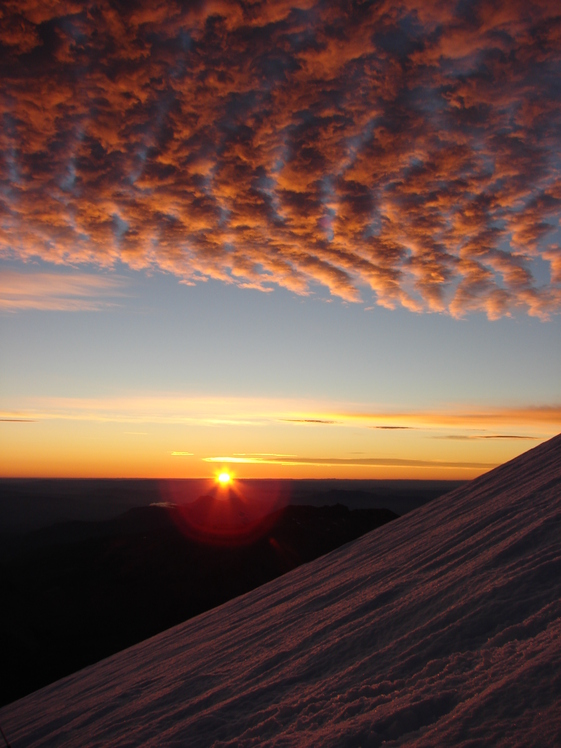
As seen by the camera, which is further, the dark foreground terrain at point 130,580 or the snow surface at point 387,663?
the dark foreground terrain at point 130,580

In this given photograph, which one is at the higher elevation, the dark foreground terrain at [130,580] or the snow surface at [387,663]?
the snow surface at [387,663]

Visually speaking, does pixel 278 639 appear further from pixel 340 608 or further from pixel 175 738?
pixel 175 738

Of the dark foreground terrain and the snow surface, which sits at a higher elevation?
the snow surface

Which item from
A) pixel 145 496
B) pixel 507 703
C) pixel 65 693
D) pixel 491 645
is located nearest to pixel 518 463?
pixel 491 645

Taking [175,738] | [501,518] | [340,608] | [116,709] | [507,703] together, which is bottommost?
[116,709]

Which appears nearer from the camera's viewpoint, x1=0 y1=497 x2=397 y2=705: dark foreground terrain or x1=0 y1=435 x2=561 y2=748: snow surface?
x1=0 y1=435 x2=561 y2=748: snow surface

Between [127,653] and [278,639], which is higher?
[278,639]
